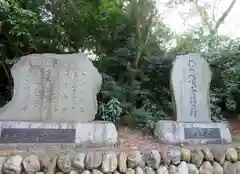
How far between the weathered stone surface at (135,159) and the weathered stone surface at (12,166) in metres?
1.36

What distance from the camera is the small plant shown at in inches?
184

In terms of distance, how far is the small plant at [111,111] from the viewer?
4.67m

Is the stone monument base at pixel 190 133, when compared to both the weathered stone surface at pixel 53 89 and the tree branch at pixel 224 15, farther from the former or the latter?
the tree branch at pixel 224 15

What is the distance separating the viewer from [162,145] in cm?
404

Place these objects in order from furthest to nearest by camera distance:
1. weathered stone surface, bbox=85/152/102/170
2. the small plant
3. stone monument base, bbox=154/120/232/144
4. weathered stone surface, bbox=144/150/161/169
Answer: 1. the small plant
2. stone monument base, bbox=154/120/232/144
3. weathered stone surface, bbox=144/150/161/169
4. weathered stone surface, bbox=85/152/102/170

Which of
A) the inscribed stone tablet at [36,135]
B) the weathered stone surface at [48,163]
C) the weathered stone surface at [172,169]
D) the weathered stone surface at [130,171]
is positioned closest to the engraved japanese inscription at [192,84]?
the weathered stone surface at [172,169]

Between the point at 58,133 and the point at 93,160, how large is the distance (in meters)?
0.84

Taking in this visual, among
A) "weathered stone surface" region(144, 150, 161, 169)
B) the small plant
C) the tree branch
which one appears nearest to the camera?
"weathered stone surface" region(144, 150, 161, 169)

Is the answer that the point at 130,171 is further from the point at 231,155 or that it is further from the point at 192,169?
the point at 231,155

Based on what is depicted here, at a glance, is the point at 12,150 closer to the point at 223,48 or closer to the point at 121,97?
the point at 121,97

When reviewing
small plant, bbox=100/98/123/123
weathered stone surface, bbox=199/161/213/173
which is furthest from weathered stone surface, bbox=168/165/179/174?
small plant, bbox=100/98/123/123

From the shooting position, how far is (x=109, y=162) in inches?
126

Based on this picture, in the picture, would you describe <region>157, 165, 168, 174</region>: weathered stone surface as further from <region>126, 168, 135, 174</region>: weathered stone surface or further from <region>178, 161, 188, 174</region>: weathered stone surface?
<region>126, 168, 135, 174</region>: weathered stone surface

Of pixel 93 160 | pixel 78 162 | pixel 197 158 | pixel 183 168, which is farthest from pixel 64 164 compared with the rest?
pixel 197 158
